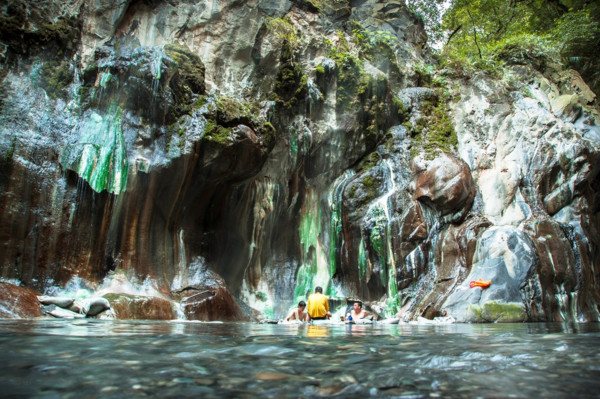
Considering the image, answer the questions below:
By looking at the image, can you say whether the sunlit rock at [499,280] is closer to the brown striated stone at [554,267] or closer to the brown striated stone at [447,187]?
the brown striated stone at [554,267]

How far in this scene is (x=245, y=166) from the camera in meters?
12.5

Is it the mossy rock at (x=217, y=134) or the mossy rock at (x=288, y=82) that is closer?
the mossy rock at (x=217, y=134)

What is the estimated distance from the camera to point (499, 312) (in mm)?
10492

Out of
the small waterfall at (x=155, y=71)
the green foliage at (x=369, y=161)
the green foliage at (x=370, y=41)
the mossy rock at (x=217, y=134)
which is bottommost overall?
the mossy rock at (x=217, y=134)

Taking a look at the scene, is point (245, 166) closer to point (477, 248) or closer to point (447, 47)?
point (477, 248)

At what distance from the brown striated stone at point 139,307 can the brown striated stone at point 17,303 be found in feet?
4.79

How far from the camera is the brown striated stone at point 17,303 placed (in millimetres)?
7293

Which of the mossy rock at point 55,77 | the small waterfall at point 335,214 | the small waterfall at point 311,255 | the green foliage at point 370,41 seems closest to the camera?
the mossy rock at point 55,77

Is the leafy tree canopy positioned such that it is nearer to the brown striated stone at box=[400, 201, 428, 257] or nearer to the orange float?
the brown striated stone at box=[400, 201, 428, 257]

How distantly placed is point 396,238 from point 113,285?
8.48 meters

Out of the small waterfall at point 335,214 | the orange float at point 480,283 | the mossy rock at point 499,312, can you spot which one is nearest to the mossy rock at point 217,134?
the small waterfall at point 335,214

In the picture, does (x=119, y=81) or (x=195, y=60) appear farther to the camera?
(x=195, y=60)

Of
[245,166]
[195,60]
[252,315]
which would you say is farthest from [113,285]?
[195,60]

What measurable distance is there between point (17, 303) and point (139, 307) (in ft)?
7.76
